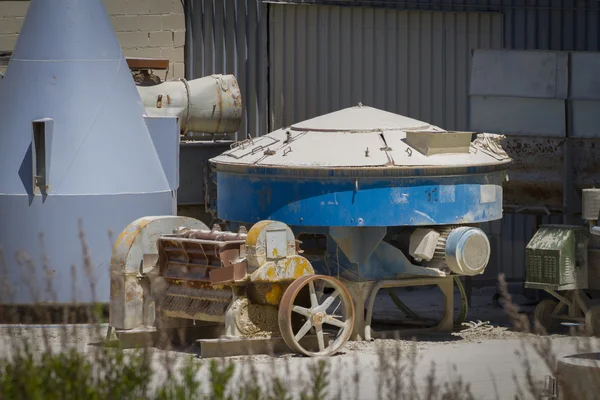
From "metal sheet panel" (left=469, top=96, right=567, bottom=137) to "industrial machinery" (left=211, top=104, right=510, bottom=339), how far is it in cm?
99

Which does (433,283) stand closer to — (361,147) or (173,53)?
(361,147)

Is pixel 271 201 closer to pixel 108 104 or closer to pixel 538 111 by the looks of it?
pixel 108 104

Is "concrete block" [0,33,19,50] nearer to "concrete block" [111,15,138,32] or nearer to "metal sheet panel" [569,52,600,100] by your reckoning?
"concrete block" [111,15,138,32]

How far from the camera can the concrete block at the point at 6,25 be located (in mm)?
14109

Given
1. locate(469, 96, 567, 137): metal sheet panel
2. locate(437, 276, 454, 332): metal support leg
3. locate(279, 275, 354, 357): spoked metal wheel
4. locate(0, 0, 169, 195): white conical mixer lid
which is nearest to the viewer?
locate(279, 275, 354, 357): spoked metal wheel

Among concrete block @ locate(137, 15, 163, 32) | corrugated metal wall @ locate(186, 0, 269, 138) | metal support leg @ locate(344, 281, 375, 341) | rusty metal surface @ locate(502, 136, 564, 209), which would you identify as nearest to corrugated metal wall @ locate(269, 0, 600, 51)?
corrugated metal wall @ locate(186, 0, 269, 138)

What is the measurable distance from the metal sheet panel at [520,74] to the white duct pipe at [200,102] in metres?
2.37

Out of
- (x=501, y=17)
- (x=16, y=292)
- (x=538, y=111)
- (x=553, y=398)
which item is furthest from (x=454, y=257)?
(x=501, y=17)

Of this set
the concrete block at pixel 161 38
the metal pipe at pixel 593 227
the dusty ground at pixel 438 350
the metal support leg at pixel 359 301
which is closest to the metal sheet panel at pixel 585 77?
the metal pipe at pixel 593 227

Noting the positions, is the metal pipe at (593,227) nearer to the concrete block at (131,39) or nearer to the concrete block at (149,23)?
the concrete block at (149,23)

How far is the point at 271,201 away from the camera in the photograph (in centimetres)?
998

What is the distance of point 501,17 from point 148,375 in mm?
8598

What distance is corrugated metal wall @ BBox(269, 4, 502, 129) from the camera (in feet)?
43.1

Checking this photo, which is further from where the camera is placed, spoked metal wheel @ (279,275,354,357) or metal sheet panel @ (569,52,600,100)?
metal sheet panel @ (569,52,600,100)
